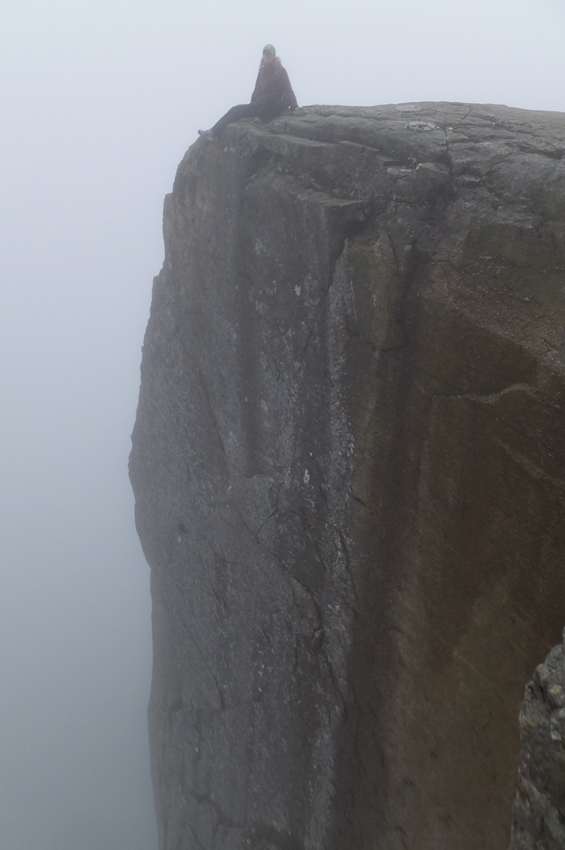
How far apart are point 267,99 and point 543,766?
24.8 ft

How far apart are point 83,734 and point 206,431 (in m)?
17.2

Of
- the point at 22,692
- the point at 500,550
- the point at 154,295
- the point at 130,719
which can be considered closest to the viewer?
the point at 500,550

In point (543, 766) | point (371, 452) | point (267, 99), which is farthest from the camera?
point (267, 99)

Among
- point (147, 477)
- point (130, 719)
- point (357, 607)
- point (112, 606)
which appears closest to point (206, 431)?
point (147, 477)

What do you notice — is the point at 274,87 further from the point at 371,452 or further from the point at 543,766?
the point at 543,766

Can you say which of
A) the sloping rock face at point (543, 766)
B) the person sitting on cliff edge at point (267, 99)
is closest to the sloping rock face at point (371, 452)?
the person sitting on cliff edge at point (267, 99)

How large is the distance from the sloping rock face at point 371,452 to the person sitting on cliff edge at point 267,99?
1.20 ft

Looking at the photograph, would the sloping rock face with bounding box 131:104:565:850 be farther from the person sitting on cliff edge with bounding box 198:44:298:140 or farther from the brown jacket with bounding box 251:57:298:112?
the brown jacket with bounding box 251:57:298:112

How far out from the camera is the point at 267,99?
7875 mm

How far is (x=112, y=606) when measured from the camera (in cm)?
2958

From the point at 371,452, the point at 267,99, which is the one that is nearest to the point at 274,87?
the point at 267,99

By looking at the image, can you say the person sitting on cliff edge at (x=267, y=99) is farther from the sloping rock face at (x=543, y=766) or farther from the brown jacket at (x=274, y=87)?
the sloping rock face at (x=543, y=766)

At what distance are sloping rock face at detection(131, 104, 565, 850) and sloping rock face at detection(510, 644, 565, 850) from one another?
1921mm

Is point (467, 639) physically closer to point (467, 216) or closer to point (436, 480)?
point (436, 480)
